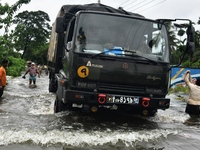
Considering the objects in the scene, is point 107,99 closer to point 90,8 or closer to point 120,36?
point 120,36

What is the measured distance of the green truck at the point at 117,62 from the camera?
5957 mm

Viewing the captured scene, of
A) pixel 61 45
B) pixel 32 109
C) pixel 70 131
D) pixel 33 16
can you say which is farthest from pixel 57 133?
pixel 33 16

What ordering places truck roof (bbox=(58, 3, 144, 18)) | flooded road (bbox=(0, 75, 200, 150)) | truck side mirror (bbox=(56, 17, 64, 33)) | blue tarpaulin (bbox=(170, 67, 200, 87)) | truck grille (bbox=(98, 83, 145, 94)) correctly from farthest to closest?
blue tarpaulin (bbox=(170, 67, 200, 87)), truck roof (bbox=(58, 3, 144, 18)), truck side mirror (bbox=(56, 17, 64, 33)), truck grille (bbox=(98, 83, 145, 94)), flooded road (bbox=(0, 75, 200, 150))

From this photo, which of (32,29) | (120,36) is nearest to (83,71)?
(120,36)

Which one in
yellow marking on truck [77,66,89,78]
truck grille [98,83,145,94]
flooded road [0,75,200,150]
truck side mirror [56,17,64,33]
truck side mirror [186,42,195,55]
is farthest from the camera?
truck side mirror [186,42,195,55]

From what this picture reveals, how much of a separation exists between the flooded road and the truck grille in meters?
0.80

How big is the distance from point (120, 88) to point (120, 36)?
1093 mm

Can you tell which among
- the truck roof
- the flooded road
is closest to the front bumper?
the flooded road

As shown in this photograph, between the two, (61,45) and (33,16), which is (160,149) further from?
(33,16)

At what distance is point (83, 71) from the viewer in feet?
19.5

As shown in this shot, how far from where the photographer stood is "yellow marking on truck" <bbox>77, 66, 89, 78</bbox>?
5.93m

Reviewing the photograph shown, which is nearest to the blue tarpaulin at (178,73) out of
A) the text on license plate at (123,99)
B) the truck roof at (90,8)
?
the truck roof at (90,8)

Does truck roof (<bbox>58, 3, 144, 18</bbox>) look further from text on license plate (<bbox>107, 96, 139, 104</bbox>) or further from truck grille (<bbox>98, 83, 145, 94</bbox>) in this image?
text on license plate (<bbox>107, 96, 139, 104</bbox>)

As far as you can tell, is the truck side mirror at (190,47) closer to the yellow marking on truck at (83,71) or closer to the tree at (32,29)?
the yellow marking on truck at (83,71)
